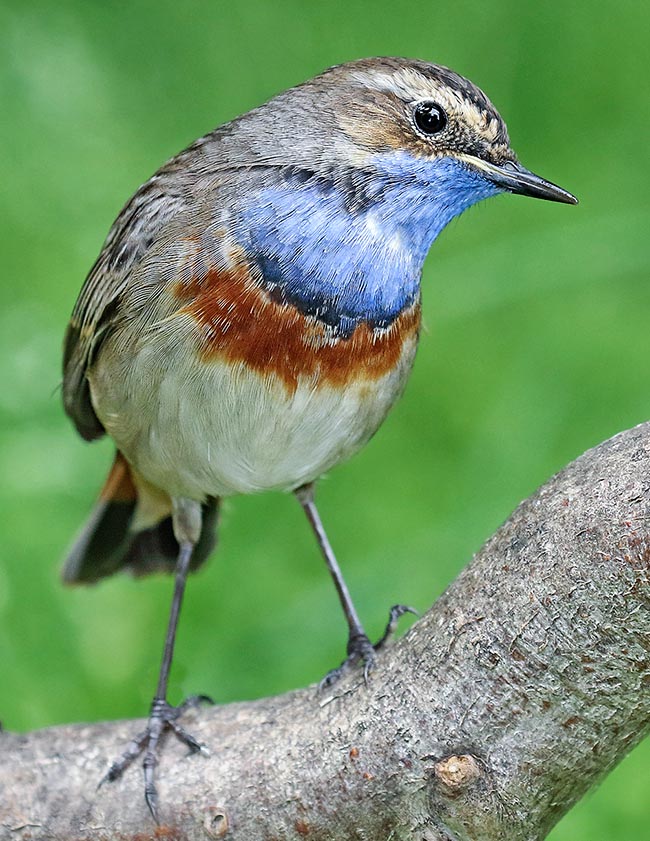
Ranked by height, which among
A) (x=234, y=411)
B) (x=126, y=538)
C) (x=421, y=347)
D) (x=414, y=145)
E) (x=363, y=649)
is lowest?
(x=363, y=649)

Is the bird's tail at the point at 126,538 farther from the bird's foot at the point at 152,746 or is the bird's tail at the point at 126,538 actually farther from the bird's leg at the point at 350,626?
the bird's foot at the point at 152,746

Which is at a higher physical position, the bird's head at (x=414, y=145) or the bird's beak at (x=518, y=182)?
the bird's head at (x=414, y=145)

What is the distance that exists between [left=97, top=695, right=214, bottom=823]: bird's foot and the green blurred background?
815 millimetres

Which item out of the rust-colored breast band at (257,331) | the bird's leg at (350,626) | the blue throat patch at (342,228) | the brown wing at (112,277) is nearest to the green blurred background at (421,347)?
the bird's leg at (350,626)

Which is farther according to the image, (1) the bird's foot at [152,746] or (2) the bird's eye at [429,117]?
(2) the bird's eye at [429,117]

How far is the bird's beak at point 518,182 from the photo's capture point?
11.3 feet

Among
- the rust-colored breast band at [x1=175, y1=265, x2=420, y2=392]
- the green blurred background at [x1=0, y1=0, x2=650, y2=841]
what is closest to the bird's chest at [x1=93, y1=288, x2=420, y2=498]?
the rust-colored breast band at [x1=175, y1=265, x2=420, y2=392]

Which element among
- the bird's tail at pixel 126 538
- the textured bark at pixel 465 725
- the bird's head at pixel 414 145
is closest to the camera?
the textured bark at pixel 465 725

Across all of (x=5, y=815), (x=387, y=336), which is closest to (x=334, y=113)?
(x=387, y=336)

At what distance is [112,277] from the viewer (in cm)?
365

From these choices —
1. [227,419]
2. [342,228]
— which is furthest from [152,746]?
[342,228]

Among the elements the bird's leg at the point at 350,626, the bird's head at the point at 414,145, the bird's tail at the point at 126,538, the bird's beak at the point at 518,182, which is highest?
the bird's tail at the point at 126,538

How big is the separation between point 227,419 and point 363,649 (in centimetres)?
79

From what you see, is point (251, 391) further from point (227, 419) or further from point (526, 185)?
point (526, 185)
